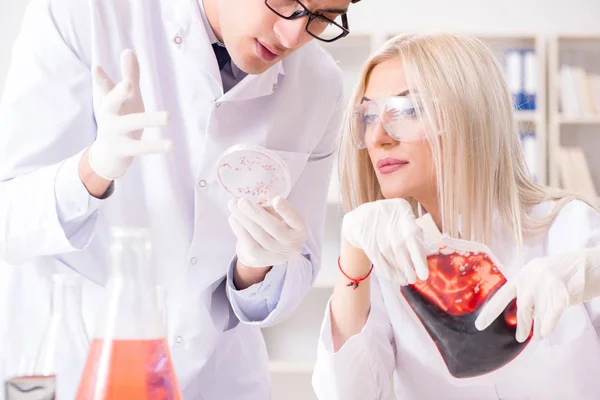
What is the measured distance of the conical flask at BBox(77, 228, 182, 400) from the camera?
763mm

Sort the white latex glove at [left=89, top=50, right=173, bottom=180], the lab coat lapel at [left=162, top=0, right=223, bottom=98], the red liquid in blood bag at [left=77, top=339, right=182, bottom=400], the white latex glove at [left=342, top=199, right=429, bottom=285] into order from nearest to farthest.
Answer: the red liquid in blood bag at [left=77, top=339, right=182, bottom=400] → the white latex glove at [left=89, top=50, right=173, bottom=180] → the white latex glove at [left=342, top=199, right=429, bottom=285] → the lab coat lapel at [left=162, top=0, right=223, bottom=98]

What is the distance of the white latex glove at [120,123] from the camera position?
3.50 feet

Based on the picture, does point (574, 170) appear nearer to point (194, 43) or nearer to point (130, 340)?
point (194, 43)

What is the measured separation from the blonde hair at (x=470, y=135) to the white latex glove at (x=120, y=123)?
76 centimetres

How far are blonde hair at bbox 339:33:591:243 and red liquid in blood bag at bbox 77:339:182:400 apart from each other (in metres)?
1.01

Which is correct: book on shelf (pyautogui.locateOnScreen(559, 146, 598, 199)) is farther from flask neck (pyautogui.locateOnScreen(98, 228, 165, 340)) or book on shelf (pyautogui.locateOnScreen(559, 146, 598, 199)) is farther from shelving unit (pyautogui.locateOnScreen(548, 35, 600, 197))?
flask neck (pyautogui.locateOnScreen(98, 228, 165, 340))

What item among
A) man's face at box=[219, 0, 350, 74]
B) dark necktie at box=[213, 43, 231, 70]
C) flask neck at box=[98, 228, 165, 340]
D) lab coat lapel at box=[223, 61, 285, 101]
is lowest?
flask neck at box=[98, 228, 165, 340]

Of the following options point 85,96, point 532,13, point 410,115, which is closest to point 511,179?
point 410,115

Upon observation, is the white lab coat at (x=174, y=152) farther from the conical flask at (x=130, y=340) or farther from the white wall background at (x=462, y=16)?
the white wall background at (x=462, y=16)

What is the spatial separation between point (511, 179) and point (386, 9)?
10.4 ft

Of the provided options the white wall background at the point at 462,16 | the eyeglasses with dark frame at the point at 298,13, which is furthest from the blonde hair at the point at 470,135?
the white wall background at the point at 462,16

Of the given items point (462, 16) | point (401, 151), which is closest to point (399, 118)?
point (401, 151)

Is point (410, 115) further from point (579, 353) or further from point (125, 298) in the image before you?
point (125, 298)

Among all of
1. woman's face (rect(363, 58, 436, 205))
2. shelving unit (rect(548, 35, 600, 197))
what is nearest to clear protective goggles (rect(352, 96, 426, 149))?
woman's face (rect(363, 58, 436, 205))
